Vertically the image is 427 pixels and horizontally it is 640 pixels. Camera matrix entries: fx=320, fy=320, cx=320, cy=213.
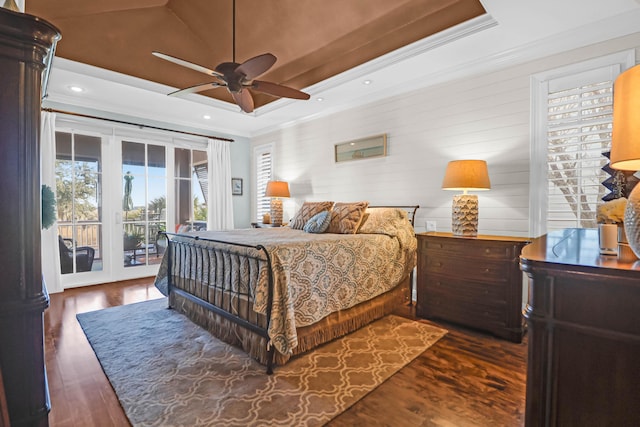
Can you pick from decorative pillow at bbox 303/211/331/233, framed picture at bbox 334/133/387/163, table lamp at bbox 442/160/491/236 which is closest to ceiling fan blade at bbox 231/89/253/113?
decorative pillow at bbox 303/211/331/233

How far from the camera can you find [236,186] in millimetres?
6117

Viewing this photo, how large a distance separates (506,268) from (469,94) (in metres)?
1.85

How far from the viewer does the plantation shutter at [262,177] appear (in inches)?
233

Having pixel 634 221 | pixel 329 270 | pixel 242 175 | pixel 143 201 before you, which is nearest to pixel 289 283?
pixel 329 270

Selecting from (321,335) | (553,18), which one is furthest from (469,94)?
(321,335)

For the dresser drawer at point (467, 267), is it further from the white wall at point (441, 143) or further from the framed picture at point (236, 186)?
the framed picture at point (236, 186)

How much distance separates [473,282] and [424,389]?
122 cm

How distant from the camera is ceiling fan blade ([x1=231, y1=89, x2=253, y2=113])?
2854 mm

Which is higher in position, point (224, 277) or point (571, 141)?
point (571, 141)

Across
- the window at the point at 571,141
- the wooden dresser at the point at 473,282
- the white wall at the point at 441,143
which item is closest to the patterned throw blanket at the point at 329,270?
the wooden dresser at the point at 473,282

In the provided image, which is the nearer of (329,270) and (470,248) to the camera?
(329,270)

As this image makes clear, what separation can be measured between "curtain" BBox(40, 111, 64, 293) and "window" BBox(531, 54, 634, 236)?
5.51m

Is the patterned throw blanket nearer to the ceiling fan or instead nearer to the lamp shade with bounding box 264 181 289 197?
the ceiling fan

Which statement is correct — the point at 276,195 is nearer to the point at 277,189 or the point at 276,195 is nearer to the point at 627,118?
the point at 277,189
